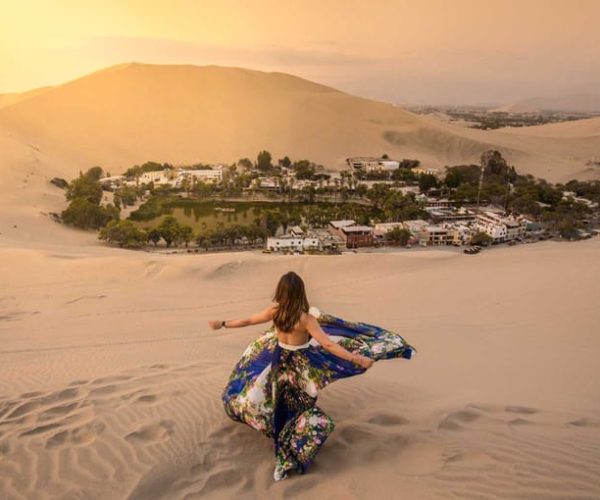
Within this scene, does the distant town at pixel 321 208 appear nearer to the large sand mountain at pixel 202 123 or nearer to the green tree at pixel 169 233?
the green tree at pixel 169 233

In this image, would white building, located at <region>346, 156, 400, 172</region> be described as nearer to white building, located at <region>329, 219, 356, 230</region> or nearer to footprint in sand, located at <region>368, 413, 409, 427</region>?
white building, located at <region>329, 219, 356, 230</region>

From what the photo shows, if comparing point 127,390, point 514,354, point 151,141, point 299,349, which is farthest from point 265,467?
point 151,141

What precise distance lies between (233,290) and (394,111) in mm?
71192

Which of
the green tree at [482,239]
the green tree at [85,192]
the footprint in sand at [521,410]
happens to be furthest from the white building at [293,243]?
the footprint in sand at [521,410]

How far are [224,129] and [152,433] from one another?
229 feet

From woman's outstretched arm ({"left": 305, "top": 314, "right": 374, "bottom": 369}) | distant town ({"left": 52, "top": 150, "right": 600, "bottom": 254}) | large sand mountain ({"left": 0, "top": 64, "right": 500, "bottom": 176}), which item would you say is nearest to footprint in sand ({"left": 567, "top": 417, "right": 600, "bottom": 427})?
woman's outstretched arm ({"left": 305, "top": 314, "right": 374, "bottom": 369})

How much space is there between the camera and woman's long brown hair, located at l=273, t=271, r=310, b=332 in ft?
11.8

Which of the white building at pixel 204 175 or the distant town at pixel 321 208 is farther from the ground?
the white building at pixel 204 175

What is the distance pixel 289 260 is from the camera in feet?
55.3

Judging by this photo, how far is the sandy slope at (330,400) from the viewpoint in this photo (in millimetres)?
3623

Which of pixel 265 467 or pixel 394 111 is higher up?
pixel 394 111

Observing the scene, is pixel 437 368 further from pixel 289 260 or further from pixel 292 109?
pixel 292 109

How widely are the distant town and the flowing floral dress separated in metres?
20.1

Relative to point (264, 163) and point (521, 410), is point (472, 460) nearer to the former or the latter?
point (521, 410)
